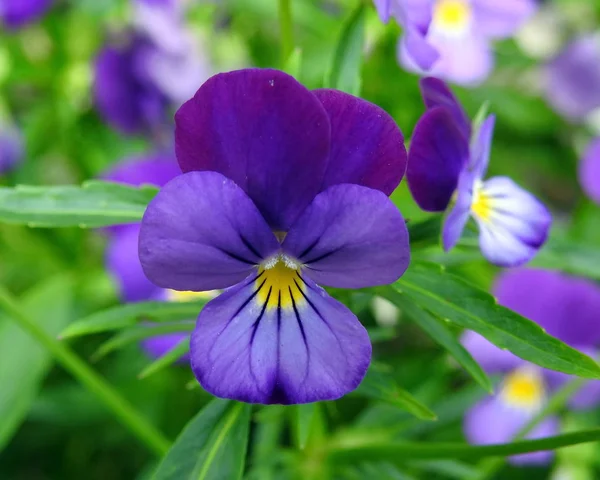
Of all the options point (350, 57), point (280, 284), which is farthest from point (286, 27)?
point (280, 284)

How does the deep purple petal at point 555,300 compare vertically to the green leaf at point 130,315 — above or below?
above

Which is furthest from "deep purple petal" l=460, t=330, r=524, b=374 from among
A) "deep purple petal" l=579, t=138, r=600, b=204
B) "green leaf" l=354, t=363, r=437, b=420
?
"green leaf" l=354, t=363, r=437, b=420

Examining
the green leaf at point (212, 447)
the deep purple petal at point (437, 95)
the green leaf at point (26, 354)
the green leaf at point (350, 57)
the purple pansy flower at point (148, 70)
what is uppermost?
the purple pansy flower at point (148, 70)

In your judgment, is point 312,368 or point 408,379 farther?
point 408,379

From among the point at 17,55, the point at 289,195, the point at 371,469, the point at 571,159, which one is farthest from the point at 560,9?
the point at 289,195

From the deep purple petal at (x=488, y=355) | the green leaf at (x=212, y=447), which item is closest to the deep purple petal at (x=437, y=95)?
the green leaf at (x=212, y=447)

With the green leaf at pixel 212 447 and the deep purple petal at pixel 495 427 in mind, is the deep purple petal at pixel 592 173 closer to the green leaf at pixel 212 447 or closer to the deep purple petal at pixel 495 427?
the deep purple petal at pixel 495 427

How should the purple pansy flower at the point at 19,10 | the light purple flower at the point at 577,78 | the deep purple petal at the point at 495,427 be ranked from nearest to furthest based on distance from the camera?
the deep purple petal at the point at 495,427
the purple pansy flower at the point at 19,10
the light purple flower at the point at 577,78

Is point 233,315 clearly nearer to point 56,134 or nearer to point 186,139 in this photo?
point 186,139
